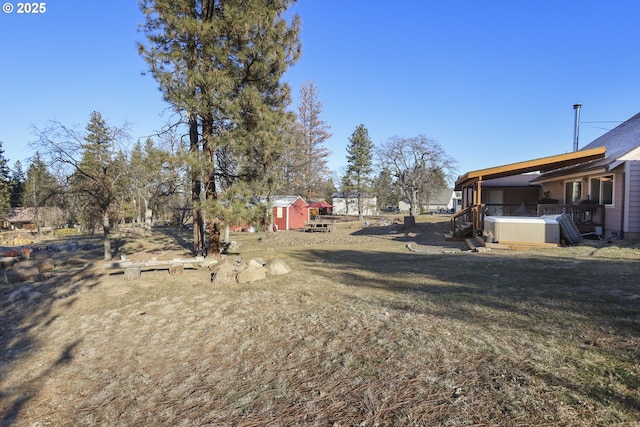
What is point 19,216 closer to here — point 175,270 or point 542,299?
point 175,270

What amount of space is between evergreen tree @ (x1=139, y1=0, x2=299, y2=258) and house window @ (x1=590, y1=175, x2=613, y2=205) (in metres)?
11.5

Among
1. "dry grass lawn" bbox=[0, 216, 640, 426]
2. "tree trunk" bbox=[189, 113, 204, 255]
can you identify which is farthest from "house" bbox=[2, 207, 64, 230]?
"dry grass lawn" bbox=[0, 216, 640, 426]

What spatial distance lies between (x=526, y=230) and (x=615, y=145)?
6.56m

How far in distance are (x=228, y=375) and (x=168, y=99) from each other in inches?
337

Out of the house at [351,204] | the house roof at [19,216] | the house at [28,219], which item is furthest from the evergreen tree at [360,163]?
the house roof at [19,216]

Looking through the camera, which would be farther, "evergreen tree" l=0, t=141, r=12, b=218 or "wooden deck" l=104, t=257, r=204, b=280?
"evergreen tree" l=0, t=141, r=12, b=218

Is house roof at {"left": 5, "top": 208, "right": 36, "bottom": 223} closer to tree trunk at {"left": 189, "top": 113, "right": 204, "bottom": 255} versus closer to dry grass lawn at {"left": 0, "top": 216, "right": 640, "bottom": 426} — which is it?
tree trunk at {"left": 189, "top": 113, "right": 204, "bottom": 255}

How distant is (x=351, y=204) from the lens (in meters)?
52.0

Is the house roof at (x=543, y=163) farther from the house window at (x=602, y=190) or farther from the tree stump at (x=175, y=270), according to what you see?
the tree stump at (x=175, y=270)

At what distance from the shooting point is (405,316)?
5074 mm

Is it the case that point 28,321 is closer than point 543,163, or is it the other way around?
point 28,321

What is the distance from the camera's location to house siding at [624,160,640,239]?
11.1 metres

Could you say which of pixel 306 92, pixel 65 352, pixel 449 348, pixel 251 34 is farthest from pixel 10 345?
pixel 306 92

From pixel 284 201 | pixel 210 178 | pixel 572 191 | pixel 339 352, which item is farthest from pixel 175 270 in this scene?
pixel 284 201
